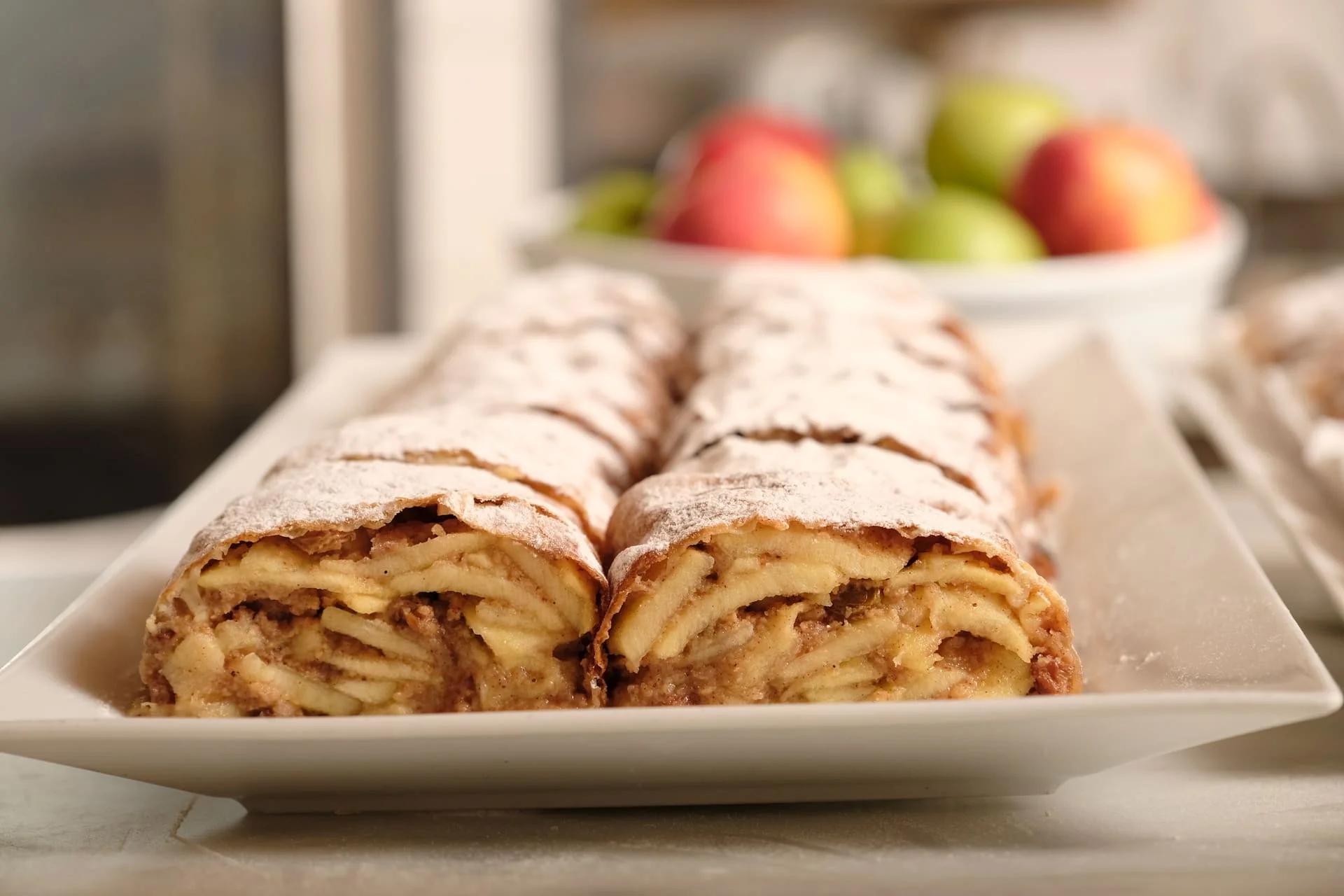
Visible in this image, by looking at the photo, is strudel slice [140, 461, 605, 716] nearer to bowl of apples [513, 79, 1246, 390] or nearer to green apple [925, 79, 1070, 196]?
bowl of apples [513, 79, 1246, 390]

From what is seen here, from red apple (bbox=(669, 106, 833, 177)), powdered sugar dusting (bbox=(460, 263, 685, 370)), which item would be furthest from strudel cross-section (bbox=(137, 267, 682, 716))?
red apple (bbox=(669, 106, 833, 177))

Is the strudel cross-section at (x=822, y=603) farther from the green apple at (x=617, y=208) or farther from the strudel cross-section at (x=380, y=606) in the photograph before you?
the green apple at (x=617, y=208)

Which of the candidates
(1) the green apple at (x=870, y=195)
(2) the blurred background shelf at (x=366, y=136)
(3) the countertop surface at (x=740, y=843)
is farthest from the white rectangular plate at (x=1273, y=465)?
(2) the blurred background shelf at (x=366, y=136)

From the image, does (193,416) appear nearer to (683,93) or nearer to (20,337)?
(20,337)

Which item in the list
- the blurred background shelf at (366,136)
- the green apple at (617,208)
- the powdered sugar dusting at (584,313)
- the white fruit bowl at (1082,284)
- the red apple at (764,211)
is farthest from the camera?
the blurred background shelf at (366,136)

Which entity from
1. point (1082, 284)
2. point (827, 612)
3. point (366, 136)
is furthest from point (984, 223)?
point (366, 136)

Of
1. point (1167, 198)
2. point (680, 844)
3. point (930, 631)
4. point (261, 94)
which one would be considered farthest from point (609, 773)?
point (261, 94)

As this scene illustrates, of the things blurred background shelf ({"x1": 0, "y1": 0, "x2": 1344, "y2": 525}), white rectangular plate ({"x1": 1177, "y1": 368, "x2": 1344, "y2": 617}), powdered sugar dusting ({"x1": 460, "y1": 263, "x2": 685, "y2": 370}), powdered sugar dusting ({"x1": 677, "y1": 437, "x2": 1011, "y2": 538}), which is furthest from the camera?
blurred background shelf ({"x1": 0, "y1": 0, "x2": 1344, "y2": 525})

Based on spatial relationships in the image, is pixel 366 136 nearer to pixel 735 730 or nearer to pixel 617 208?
pixel 617 208

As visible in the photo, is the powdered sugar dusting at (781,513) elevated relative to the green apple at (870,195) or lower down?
elevated
